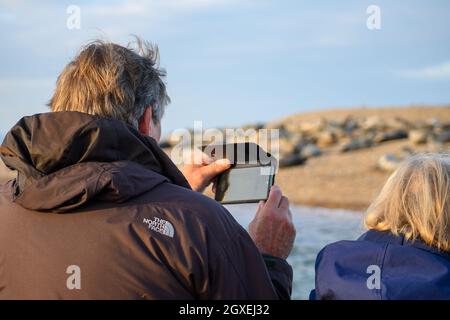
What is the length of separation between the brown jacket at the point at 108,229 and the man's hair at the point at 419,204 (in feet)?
2.35

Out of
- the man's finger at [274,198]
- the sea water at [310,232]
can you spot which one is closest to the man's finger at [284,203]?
the man's finger at [274,198]

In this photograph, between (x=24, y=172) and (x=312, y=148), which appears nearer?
(x=24, y=172)

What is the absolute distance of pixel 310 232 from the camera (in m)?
17.0

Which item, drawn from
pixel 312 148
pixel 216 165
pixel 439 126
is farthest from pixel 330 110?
pixel 216 165

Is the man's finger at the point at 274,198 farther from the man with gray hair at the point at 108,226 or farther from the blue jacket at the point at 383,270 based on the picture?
the man with gray hair at the point at 108,226

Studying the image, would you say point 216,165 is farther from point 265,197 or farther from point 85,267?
point 85,267

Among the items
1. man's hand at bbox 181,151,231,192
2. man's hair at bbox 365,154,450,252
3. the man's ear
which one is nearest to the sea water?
man's hand at bbox 181,151,231,192

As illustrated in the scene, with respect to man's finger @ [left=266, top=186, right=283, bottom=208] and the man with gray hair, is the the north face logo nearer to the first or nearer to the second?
the man with gray hair

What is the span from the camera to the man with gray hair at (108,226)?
2.63 metres

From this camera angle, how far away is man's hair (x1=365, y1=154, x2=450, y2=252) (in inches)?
124

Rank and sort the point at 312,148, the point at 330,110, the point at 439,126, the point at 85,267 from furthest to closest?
the point at 330,110 → the point at 439,126 → the point at 312,148 → the point at 85,267

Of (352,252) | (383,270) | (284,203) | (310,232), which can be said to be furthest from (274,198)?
(310,232)
